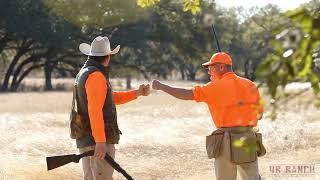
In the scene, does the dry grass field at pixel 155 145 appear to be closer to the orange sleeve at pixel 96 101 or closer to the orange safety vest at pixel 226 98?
the orange safety vest at pixel 226 98

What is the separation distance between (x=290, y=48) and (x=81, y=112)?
13.4ft

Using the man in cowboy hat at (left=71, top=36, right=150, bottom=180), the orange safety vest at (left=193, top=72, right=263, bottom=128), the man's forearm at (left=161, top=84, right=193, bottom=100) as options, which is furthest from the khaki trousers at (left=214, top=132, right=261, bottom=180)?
the man in cowboy hat at (left=71, top=36, right=150, bottom=180)

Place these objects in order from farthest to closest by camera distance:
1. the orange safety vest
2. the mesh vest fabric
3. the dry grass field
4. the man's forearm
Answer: the dry grass field
the man's forearm
the orange safety vest
the mesh vest fabric

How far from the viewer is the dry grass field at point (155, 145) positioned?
9.84 metres

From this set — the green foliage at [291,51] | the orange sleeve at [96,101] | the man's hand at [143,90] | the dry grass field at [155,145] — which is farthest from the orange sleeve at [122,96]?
the green foliage at [291,51]

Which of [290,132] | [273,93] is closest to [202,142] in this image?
[290,132]

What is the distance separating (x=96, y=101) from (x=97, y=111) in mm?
85

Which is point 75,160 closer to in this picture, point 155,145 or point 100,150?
point 100,150

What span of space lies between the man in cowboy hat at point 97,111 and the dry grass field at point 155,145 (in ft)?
6.13

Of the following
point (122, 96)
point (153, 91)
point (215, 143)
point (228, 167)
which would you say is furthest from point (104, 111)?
point (153, 91)

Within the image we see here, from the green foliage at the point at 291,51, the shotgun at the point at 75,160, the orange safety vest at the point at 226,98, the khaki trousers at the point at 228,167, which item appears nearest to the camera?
the green foliage at the point at 291,51

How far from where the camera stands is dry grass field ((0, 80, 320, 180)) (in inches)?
387

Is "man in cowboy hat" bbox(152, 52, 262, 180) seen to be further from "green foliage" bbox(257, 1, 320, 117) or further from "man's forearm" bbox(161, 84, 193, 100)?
"green foliage" bbox(257, 1, 320, 117)

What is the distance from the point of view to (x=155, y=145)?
41.5ft
